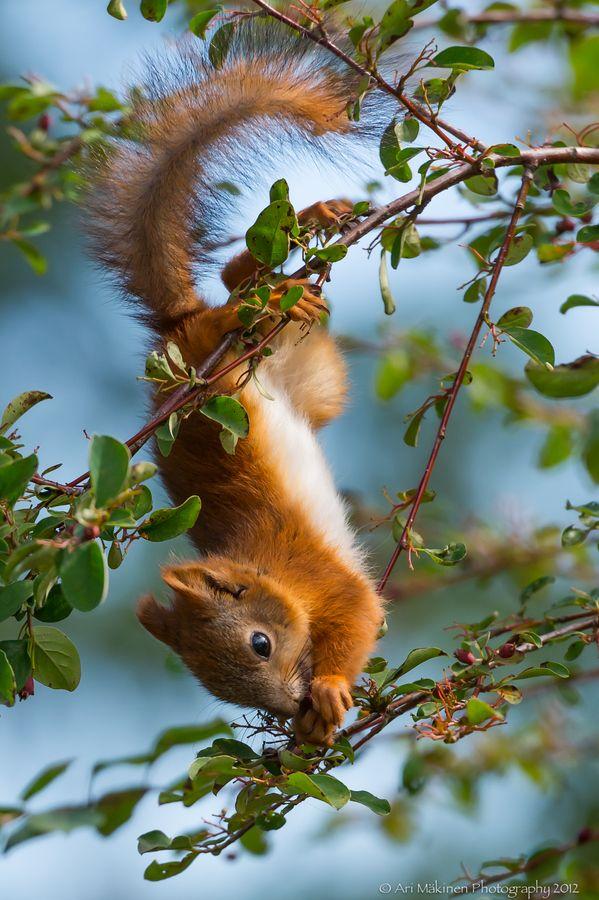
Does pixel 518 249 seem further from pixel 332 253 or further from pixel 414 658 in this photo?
pixel 414 658

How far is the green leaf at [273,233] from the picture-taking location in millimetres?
1933

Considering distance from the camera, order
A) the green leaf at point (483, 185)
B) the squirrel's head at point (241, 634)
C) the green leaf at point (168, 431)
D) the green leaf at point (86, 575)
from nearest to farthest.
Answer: the green leaf at point (86, 575) → the green leaf at point (168, 431) → the green leaf at point (483, 185) → the squirrel's head at point (241, 634)

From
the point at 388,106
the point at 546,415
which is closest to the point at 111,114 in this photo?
the point at 388,106

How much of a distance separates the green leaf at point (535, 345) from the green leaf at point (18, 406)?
A: 0.89 metres

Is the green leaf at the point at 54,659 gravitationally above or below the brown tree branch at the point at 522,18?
below

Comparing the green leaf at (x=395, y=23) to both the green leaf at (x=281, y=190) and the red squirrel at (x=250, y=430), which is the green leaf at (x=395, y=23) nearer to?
the green leaf at (x=281, y=190)

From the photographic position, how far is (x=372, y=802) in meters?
1.91

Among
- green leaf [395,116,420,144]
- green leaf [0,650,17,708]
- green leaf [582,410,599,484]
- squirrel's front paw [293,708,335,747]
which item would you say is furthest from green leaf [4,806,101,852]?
green leaf [395,116,420,144]

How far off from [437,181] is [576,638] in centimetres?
95

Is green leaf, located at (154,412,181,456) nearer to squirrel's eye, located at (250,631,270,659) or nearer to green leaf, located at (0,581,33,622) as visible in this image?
green leaf, located at (0,581,33,622)

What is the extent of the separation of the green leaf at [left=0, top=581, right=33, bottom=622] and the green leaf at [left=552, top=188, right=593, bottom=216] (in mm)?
1286

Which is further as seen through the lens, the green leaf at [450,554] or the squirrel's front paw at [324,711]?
the squirrel's front paw at [324,711]

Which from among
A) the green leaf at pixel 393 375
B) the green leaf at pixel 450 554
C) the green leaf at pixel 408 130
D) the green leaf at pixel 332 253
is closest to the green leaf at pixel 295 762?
the green leaf at pixel 450 554

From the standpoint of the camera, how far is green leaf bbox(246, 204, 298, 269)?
1933 mm
